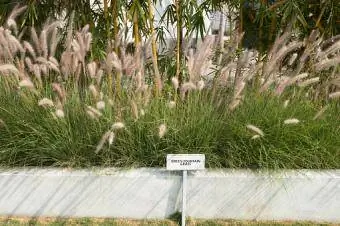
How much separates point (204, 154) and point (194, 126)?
219 mm

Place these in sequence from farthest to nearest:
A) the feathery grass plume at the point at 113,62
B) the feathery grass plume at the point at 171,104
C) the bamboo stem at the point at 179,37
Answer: the bamboo stem at the point at 179,37 < the feathery grass plume at the point at 171,104 < the feathery grass plume at the point at 113,62

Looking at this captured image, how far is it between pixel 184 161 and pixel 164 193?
1.15ft

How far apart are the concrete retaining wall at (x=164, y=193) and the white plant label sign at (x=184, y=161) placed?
19 centimetres

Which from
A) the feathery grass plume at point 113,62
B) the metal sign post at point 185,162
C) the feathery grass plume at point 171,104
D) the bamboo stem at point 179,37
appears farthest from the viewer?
the bamboo stem at point 179,37

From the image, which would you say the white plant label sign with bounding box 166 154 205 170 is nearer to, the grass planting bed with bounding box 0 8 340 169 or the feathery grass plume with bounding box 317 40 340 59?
the grass planting bed with bounding box 0 8 340 169

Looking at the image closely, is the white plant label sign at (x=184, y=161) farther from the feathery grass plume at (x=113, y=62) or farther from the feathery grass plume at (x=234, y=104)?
the feathery grass plume at (x=113, y=62)

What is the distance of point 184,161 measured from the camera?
2793mm

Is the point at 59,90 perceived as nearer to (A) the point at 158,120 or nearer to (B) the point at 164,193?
(A) the point at 158,120

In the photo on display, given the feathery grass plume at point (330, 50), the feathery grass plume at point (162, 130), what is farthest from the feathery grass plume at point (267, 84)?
the feathery grass plume at point (162, 130)

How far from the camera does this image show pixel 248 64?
335 centimetres

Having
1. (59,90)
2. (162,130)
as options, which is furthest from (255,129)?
(59,90)

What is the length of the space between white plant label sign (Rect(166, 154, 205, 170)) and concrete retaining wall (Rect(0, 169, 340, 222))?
19cm

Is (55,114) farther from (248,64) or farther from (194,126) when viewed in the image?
(248,64)

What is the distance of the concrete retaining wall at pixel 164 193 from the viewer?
2.97 m
